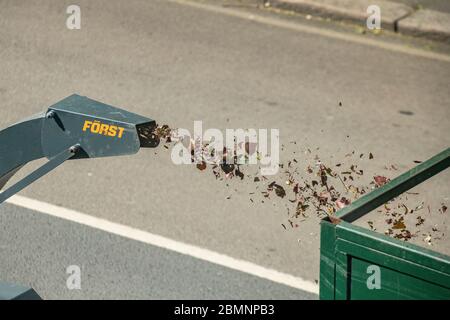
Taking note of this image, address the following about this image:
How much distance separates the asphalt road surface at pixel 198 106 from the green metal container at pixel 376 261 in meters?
2.85

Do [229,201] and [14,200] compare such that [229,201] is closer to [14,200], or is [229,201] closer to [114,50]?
[14,200]

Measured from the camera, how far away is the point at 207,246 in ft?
23.3

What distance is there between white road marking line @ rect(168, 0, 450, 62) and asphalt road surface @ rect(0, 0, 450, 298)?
0.09ft

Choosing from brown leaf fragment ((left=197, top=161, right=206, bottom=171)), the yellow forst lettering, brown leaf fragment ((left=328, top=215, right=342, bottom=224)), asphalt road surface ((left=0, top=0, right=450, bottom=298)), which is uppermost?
the yellow forst lettering

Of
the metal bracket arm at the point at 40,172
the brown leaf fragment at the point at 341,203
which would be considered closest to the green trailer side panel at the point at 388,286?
the brown leaf fragment at the point at 341,203

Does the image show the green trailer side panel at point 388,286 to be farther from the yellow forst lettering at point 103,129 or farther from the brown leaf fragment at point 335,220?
the yellow forst lettering at point 103,129

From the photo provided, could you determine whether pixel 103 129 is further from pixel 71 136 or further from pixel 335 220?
pixel 335 220

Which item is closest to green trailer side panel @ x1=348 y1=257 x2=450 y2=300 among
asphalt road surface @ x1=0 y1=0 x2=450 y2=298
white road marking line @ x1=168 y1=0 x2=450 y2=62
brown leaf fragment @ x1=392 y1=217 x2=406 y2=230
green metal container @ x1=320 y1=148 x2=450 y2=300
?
green metal container @ x1=320 y1=148 x2=450 y2=300

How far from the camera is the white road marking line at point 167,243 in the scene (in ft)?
22.4

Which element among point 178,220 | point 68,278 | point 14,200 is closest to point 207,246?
point 178,220

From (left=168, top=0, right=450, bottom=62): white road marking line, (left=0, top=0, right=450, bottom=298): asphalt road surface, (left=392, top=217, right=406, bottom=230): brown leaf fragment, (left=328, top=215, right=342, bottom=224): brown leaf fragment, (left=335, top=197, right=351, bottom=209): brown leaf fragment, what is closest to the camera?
(left=328, top=215, right=342, bottom=224): brown leaf fragment

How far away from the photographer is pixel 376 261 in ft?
11.8

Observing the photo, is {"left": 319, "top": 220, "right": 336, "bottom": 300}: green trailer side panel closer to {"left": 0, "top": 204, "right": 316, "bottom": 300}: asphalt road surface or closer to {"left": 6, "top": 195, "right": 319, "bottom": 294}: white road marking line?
{"left": 0, "top": 204, "right": 316, "bottom": 300}: asphalt road surface

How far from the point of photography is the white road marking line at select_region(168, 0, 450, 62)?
1027 centimetres
